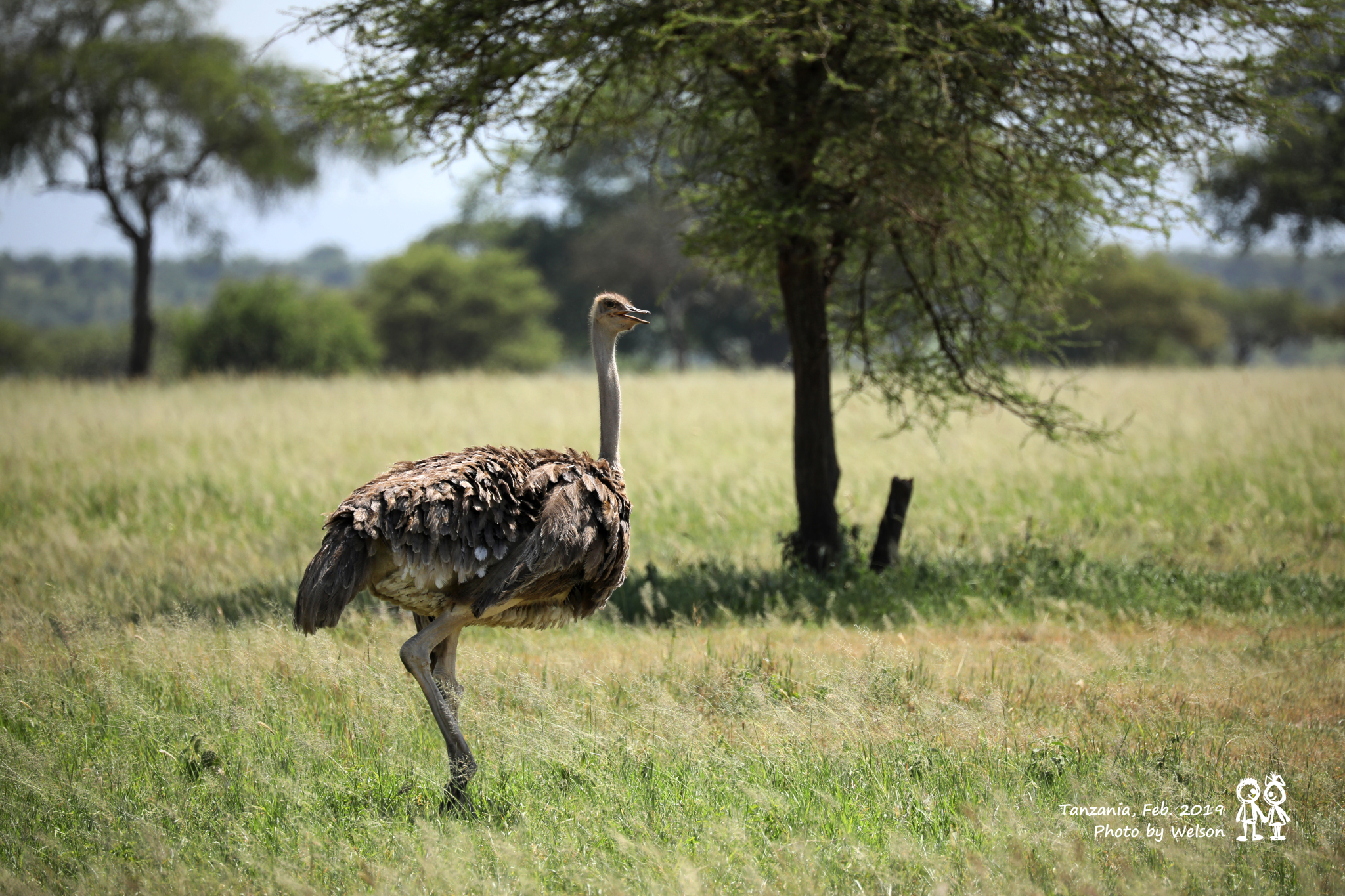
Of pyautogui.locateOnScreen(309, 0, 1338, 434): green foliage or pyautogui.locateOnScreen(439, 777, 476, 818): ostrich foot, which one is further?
pyautogui.locateOnScreen(309, 0, 1338, 434): green foliage

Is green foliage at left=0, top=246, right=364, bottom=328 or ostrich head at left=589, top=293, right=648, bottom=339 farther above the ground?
green foliage at left=0, top=246, right=364, bottom=328

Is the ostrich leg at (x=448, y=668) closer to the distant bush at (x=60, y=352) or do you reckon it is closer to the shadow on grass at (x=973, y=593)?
the shadow on grass at (x=973, y=593)

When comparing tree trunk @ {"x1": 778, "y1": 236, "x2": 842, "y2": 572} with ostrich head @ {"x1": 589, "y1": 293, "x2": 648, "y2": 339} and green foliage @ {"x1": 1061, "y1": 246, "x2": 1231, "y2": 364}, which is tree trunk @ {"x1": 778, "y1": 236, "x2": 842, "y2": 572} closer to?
ostrich head @ {"x1": 589, "y1": 293, "x2": 648, "y2": 339}

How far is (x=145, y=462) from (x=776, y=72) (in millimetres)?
9416

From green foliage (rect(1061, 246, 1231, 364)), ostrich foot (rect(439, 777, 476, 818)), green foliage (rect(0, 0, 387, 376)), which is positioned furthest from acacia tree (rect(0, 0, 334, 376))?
green foliage (rect(1061, 246, 1231, 364))

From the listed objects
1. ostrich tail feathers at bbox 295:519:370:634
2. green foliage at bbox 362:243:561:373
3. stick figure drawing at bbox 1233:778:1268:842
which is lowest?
stick figure drawing at bbox 1233:778:1268:842

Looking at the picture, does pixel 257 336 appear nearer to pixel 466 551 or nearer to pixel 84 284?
pixel 466 551

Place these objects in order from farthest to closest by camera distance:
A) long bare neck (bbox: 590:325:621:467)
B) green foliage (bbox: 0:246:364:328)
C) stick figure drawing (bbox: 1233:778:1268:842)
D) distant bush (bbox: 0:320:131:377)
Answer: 1. green foliage (bbox: 0:246:364:328)
2. distant bush (bbox: 0:320:131:377)
3. long bare neck (bbox: 590:325:621:467)
4. stick figure drawing (bbox: 1233:778:1268:842)

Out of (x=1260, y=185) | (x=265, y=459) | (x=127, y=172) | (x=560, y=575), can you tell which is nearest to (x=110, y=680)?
(x=560, y=575)

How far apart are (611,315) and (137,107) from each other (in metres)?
22.4

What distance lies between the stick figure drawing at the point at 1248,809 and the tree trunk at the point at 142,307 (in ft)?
81.4

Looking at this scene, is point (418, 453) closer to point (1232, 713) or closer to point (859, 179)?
point (859, 179)

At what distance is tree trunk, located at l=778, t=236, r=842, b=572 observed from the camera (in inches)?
333

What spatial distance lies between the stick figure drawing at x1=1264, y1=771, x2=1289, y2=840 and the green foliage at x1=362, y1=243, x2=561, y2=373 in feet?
120
